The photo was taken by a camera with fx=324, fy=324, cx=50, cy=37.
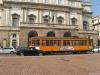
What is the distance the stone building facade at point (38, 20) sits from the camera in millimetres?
74562

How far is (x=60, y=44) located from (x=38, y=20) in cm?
2382

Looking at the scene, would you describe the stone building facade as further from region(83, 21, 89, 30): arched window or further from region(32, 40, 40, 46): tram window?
region(32, 40, 40, 46): tram window

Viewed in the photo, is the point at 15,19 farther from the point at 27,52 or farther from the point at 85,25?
the point at 27,52

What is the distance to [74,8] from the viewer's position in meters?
86.5

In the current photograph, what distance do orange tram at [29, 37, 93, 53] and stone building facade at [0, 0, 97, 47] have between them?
14.6m

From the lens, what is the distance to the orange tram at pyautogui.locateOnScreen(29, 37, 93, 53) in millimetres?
57188

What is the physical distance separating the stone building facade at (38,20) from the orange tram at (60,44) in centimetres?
1462

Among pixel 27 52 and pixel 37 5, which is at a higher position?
pixel 37 5

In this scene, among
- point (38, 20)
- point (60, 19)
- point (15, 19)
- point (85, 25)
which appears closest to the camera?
point (15, 19)

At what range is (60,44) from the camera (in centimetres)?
5922

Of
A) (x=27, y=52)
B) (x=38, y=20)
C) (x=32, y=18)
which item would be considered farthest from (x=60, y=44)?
(x=32, y=18)

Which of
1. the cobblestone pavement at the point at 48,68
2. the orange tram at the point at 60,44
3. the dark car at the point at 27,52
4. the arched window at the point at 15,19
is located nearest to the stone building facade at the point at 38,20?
the arched window at the point at 15,19

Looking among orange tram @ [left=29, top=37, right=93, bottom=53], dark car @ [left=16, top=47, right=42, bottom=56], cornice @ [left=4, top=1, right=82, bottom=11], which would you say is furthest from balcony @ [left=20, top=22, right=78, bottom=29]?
dark car @ [left=16, top=47, right=42, bottom=56]

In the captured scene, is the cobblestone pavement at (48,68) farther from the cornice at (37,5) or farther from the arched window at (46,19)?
the arched window at (46,19)
